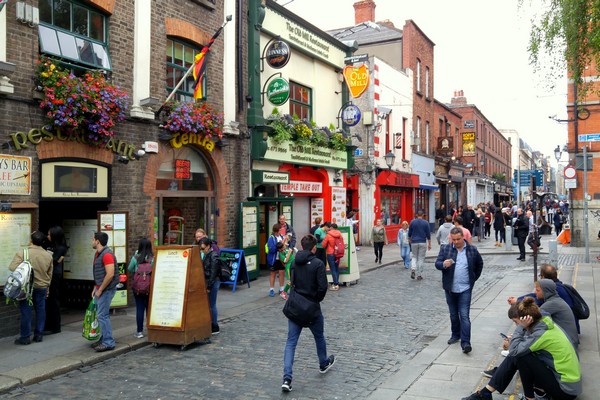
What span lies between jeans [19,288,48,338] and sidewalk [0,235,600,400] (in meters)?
0.21

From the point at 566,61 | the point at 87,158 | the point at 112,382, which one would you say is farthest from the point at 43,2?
the point at 566,61

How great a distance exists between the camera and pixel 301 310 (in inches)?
245

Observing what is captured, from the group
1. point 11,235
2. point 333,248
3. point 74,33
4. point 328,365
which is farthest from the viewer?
point 333,248

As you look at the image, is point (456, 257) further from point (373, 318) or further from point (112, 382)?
point (112, 382)

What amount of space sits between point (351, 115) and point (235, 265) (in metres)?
9.16

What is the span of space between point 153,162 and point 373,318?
18.5 ft

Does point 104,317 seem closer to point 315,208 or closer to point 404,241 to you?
point 404,241

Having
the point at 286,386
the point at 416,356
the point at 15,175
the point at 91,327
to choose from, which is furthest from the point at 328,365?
the point at 15,175

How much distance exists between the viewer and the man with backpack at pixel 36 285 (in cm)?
790

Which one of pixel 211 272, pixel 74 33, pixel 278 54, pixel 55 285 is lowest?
pixel 55 285

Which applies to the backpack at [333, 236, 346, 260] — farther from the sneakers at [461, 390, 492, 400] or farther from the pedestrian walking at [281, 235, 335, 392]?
the sneakers at [461, 390, 492, 400]

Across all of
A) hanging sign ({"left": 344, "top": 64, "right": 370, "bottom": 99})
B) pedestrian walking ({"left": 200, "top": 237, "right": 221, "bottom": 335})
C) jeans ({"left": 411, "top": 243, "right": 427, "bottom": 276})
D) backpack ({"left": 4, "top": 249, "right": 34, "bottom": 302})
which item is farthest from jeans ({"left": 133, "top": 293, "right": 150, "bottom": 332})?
hanging sign ({"left": 344, "top": 64, "right": 370, "bottom": 99})

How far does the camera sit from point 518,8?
11.1 m

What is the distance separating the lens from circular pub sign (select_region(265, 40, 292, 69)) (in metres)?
14.8
